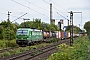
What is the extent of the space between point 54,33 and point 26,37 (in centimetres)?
3215

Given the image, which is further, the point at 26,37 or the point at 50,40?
the point at 50,40

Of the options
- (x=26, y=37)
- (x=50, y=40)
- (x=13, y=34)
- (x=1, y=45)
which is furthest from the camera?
(x=50, y=40)

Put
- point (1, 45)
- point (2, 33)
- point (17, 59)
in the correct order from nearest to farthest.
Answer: point (17, 59), point (1, 45), point (2, 33)

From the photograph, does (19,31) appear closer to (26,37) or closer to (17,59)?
(26,37)

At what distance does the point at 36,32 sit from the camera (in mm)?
48438

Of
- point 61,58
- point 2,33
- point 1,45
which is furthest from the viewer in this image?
point 2,33

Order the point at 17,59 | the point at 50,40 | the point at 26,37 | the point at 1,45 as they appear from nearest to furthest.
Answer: the point at 17,59 → the point at 26,37 → the point at 1,45 → the point at 50,40

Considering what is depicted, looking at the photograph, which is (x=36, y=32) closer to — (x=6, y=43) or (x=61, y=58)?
(x=6, y=43)

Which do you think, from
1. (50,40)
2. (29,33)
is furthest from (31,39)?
(50,40)

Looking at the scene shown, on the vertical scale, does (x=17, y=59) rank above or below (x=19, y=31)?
below

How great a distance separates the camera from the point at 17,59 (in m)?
23.3

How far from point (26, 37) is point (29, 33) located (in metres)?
0.85

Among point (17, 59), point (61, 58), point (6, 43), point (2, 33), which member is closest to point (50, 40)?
point (2, 33)

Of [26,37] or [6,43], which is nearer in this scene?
[26,37]
